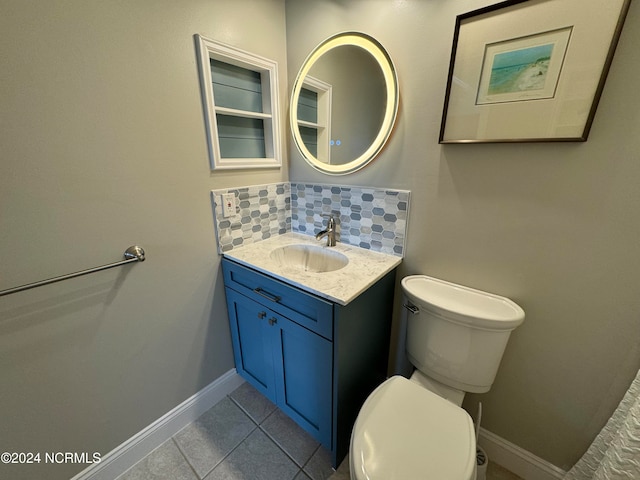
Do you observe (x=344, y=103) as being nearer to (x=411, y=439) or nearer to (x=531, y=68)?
(x=531, y=68)

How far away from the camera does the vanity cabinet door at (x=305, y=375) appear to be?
1033mm

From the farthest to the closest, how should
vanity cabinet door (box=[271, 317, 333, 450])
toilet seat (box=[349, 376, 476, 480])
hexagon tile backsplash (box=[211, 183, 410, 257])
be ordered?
hexagon tile backsplash (box=[211, 183, 410, 257]), vanity cabinet door (box=[271, 317, 333, 450]), toilet seat (box=[349, 376, 476, 480])

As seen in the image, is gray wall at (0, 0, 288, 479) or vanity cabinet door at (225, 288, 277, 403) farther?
vanity cabinet door at (225, 288, 277, 403)

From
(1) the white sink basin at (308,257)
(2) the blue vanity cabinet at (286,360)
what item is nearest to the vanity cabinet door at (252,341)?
(2) the blue vanity cabinet at (286,360)

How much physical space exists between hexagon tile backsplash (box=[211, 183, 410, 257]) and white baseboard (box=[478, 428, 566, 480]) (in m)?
0.97

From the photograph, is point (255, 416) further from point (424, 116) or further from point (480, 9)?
point (480, 9)

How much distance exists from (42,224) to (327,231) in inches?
43.9

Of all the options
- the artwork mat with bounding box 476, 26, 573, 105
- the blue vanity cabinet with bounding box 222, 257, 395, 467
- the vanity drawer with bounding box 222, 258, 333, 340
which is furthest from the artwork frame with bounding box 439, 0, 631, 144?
the vanity drawer with bounding box 222, 258, 333, 340

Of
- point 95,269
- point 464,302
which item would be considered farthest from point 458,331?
point 95,269

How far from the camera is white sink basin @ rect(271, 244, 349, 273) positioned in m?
1.40

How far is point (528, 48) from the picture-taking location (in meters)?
0.82

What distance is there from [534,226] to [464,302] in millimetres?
380

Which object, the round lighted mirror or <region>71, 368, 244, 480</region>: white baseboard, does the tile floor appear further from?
the round lighted mirror

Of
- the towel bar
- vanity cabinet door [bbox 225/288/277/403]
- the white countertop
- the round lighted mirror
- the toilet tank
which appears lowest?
vanity cabinet door [bbox 225/288/277/403]
